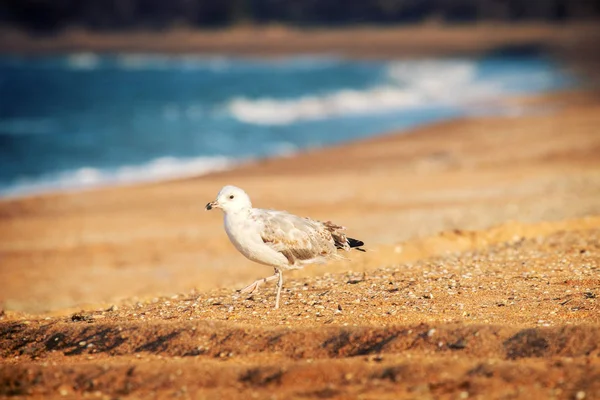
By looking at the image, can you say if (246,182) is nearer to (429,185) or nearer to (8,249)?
(429,185)

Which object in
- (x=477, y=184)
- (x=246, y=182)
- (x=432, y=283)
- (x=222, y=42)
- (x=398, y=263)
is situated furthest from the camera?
(x=222, y=42)

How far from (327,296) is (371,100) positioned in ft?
138

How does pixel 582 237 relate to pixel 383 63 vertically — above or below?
below

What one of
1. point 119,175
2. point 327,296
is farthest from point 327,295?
point 119,175

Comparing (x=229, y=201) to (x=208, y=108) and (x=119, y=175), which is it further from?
(x=208, y=108)

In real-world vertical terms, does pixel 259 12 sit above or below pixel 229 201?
above

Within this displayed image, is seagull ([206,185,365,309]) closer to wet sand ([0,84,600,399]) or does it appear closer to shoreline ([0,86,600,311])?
wet sand ([0,84,600,399])

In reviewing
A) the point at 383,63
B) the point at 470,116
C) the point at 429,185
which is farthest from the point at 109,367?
the point at 383,63

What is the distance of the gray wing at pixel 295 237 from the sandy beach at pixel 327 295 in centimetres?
52

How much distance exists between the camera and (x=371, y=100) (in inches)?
2008

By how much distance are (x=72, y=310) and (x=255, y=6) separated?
409 feet

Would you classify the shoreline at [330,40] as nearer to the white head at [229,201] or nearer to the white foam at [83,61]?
the white foam at [83,61]

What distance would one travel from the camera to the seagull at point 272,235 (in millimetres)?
8688

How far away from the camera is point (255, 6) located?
432ft
